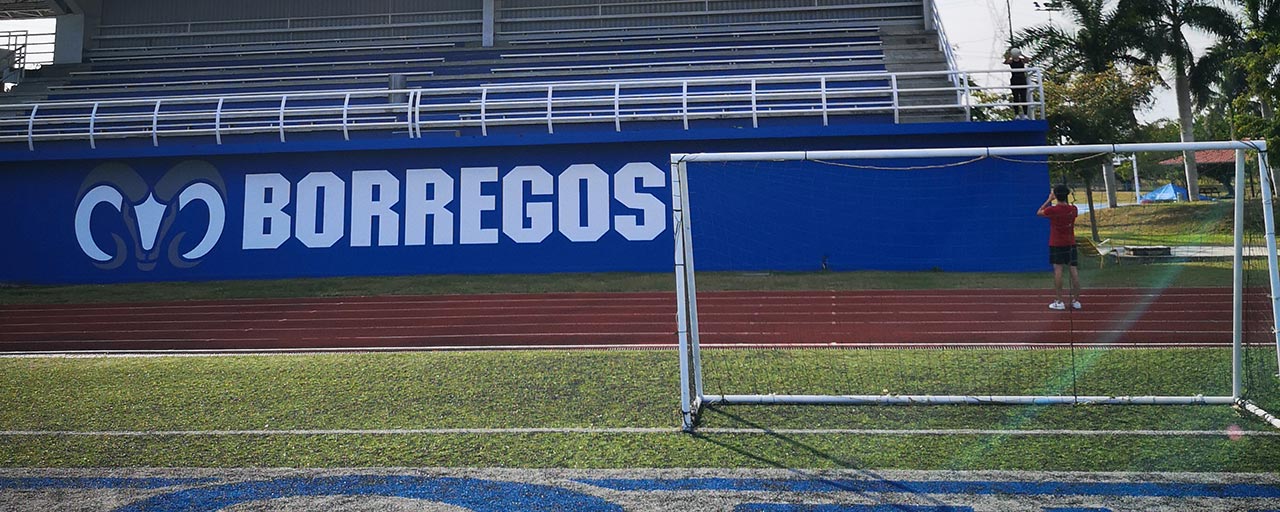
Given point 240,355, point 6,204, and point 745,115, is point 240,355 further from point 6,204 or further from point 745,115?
point 6,204

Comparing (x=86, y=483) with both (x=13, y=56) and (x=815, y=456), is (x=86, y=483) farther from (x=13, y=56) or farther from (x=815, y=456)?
(x=13, y=56)

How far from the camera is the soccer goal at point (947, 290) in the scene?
6.55m

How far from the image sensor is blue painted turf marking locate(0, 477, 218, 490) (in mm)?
4934

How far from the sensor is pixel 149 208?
622 inches

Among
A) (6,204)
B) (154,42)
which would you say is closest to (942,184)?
(6,204)

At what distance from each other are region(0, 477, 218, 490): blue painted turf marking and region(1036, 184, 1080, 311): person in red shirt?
25.9 ft

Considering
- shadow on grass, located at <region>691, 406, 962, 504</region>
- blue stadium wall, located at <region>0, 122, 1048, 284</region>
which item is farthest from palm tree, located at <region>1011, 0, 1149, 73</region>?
shadow on grass, located at <region>691, 406, 962, 504</region>

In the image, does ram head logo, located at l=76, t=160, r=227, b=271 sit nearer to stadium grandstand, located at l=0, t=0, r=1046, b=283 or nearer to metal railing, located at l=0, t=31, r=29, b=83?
stadium grandstand, located at l=0, t=0, r=1046, b=283

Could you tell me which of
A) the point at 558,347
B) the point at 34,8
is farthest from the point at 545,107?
the point at 34,8

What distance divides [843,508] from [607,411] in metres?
2.34

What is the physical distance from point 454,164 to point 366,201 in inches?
66.2

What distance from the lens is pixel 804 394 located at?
6.91 meters

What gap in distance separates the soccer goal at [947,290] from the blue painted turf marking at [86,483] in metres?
3.11

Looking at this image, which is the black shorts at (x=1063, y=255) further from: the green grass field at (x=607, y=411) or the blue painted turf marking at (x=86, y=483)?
the blue painted turf marking at (x=86, y=483)
